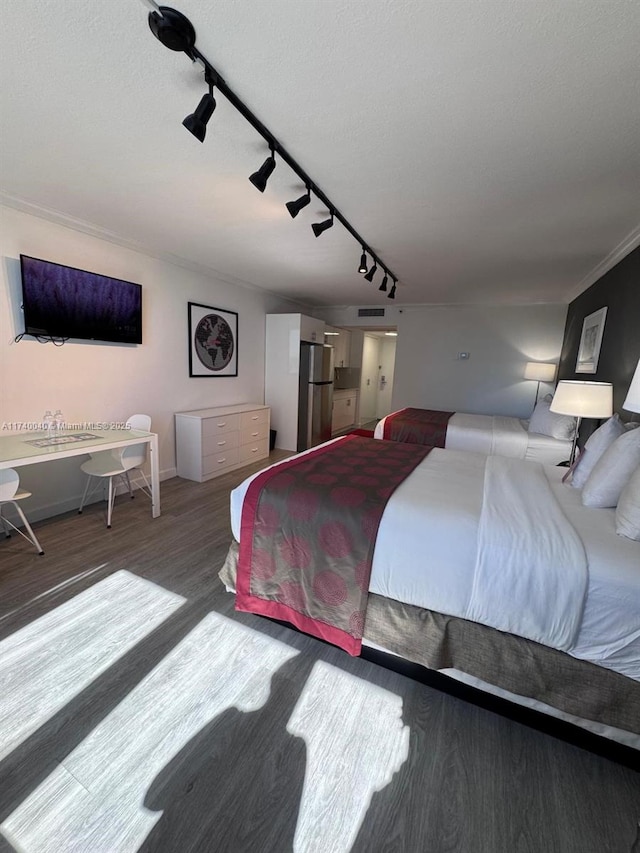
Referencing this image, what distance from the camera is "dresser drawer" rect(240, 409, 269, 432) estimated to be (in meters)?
4.55

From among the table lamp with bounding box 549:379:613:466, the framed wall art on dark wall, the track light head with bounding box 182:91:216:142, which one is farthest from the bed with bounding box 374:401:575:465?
the track light head with bounding box 182:91:216:142

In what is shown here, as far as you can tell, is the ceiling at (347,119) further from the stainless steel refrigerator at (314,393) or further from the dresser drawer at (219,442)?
the stainless steel refrigerator at (314,393)

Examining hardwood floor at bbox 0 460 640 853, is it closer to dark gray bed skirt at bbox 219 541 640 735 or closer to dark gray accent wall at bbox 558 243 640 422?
dark gray bed skirt at bbox 219 541 640 735

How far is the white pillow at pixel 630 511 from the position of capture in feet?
4.60

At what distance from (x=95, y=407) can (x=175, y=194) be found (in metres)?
1.99

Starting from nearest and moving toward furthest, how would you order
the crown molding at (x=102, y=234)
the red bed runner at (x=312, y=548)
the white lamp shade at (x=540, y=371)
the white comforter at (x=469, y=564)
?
the white comforter at (x=469, y=564), the red bed runner at (x=312, y=548), the crown molding at (x=102, y=234), the white lamp shade at (x=540, y=371)

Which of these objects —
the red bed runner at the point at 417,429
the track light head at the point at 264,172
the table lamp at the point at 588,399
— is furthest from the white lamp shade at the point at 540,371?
the track light head at the point at 264,172

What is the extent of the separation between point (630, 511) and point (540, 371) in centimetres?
427

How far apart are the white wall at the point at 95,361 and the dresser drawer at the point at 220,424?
17.3 inches

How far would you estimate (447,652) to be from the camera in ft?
4.85

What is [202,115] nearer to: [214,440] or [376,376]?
[214,440]

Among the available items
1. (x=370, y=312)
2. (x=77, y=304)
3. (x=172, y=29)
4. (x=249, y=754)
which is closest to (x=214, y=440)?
(x=77, y=304)

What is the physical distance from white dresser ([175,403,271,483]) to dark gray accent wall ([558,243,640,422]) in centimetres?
381

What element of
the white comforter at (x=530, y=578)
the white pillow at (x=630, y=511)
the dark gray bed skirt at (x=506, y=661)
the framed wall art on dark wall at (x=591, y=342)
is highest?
the framed wall art on dark wall at (x=591, y=342)
